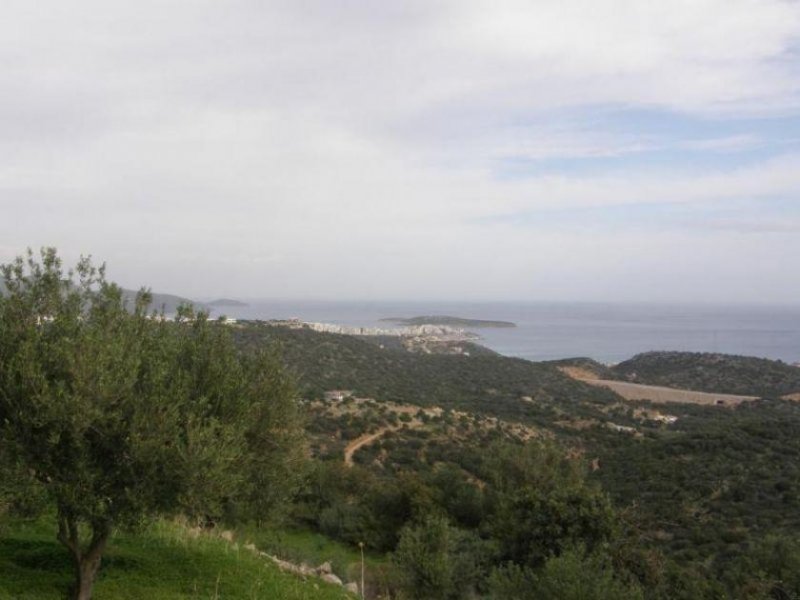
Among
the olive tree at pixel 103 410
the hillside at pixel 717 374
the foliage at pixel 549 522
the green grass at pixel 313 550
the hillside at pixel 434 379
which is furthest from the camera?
the hillside at pixel 717 374

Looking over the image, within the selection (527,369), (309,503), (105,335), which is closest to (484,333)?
(527,369)

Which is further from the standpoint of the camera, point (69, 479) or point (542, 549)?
point (542, 549)

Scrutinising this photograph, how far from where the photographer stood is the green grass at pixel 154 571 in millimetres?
9031

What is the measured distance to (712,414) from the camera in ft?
152

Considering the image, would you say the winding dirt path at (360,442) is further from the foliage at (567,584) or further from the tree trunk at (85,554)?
the tree trunk at (85,554)

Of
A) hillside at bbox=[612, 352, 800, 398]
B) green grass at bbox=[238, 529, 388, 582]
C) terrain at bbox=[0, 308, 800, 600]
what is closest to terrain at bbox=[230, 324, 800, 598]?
terrain at bbox=[0, 308, 800, 600]

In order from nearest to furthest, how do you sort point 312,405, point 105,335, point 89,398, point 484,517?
1. point 89,398
2. point 105,335
3. point 484,517
4. point 312,405

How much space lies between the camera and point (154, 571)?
10102 mm

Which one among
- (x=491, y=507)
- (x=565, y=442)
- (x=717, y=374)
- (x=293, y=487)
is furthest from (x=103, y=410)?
(x=717, y=374)

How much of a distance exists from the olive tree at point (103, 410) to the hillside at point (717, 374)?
63.5 m

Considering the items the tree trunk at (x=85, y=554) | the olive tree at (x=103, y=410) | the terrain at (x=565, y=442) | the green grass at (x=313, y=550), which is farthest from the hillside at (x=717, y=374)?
the tree trunk at (x=85, y=554)

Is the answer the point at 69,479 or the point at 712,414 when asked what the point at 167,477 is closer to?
Result: the point at 69,479

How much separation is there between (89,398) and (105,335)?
1016 mm

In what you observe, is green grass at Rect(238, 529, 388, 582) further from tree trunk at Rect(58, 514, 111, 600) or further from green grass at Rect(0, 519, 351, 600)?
tree trunk at Rect(58, 514, 111, 600)
